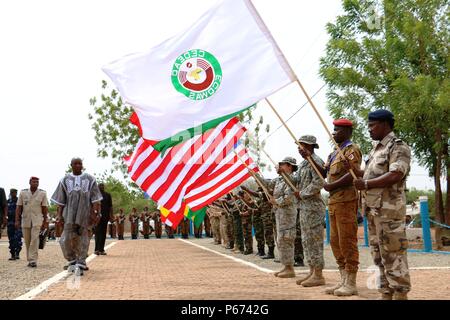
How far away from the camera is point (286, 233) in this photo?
9.64 m

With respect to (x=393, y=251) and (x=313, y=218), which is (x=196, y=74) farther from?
(x=393, y=251)

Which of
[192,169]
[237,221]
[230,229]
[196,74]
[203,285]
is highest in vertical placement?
[196,74]

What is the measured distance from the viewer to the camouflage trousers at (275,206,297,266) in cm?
958

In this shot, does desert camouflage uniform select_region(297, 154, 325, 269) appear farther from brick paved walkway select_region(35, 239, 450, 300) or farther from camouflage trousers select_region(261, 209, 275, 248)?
camouflage trousers select_region(261, 209, 275, 248)

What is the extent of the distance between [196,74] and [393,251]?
3309 mm

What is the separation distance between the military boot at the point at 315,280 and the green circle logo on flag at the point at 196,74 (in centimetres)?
296

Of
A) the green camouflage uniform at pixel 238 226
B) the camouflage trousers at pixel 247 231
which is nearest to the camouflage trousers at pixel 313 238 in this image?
the camouflage trousers at pixel 247 231

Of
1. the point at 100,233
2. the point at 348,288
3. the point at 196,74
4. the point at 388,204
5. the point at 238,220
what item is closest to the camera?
the point at 388,204

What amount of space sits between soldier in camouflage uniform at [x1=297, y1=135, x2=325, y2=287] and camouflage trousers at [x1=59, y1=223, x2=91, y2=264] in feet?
14.1

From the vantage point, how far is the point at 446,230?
2006 cm

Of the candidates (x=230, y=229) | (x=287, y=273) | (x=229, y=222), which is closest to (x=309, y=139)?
(x=287, y=273)

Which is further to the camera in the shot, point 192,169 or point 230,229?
point 230,229

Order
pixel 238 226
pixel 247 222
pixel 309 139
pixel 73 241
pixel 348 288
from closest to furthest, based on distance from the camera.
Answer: pixel 348 288 < pixel 309 139 < pixel 73 241 < pixel 247 222 < pixel 238 226

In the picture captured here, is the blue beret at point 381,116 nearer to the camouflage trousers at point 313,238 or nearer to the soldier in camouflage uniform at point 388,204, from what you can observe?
the soldier in camouflage uniform at point 388,204
